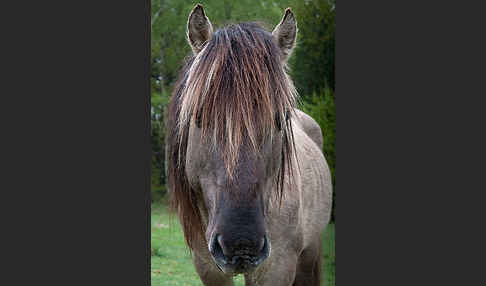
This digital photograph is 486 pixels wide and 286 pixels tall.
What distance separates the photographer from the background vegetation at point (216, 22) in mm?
4230

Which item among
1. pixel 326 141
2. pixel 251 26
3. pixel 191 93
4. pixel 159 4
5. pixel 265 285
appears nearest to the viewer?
pixel 191 93

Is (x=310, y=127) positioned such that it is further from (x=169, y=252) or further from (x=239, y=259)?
(x=239, y=259)

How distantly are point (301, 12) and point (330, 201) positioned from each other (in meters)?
1.76

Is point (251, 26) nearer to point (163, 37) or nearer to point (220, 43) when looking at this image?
point (220, 43)

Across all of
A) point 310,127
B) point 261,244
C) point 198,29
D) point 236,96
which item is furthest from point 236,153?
point 310,127

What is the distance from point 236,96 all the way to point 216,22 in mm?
1131

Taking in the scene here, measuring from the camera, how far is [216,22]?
4078 mm

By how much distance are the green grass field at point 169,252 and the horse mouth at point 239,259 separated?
136 centimetres

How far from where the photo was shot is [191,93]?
331 cm

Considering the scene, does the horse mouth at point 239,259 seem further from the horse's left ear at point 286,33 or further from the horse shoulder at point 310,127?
the horse shoulder at point 310,127

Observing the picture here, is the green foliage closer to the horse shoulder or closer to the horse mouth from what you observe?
the horse shoulder

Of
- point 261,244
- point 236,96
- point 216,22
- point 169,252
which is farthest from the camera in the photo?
point 169,252

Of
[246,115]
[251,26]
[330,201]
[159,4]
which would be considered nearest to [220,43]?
[251,26]

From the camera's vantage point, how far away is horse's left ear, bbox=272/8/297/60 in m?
3.64
